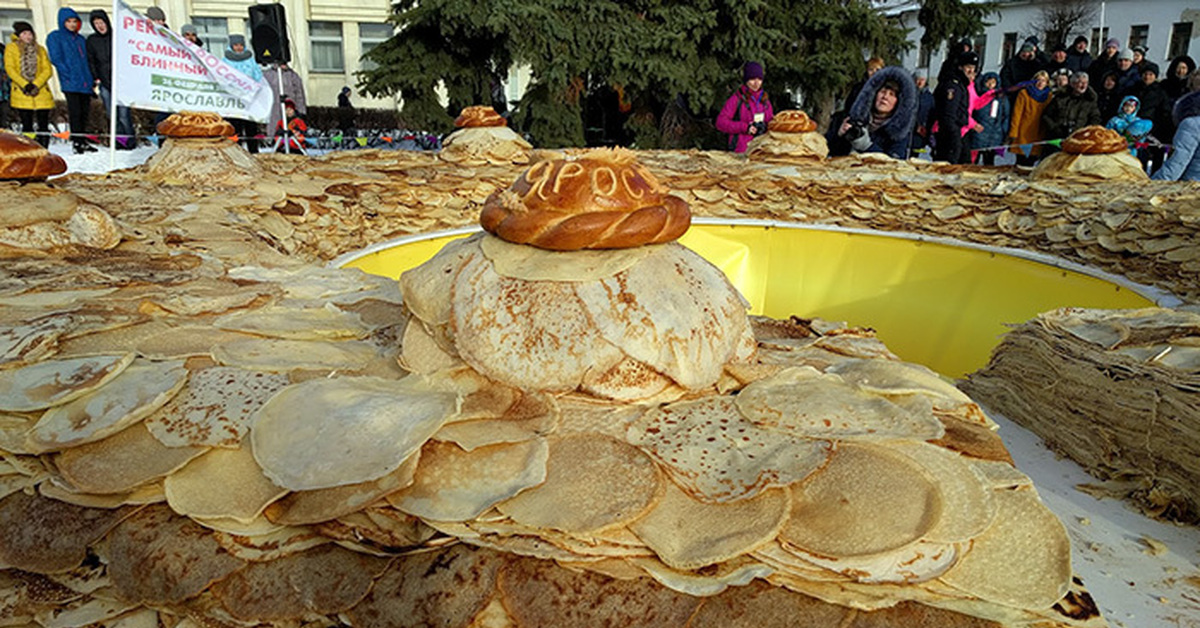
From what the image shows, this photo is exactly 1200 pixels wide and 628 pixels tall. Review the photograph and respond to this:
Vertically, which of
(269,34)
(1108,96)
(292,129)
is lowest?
(292,129)

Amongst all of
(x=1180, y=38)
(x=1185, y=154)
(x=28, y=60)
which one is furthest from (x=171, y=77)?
(x=1180, y=38)

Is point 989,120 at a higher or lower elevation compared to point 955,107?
lower

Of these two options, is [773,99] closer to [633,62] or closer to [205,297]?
[633,62]

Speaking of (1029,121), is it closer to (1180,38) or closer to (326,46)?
(326,46)

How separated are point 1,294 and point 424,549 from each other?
5.28 feet

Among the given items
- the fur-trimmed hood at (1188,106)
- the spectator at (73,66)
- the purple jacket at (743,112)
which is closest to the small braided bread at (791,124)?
the purple jacket at (743,112)

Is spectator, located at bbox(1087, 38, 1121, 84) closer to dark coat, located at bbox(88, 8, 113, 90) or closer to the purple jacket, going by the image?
the purple jacket

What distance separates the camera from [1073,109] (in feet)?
22.7

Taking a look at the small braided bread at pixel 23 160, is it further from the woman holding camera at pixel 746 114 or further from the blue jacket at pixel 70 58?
the blue jacket at pixel 70 58

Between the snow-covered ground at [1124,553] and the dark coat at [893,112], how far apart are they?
435cm

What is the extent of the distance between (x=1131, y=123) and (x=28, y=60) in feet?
34.9

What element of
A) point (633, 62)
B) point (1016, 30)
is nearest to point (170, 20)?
A: point (633, 62)

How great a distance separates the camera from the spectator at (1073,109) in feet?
22.5

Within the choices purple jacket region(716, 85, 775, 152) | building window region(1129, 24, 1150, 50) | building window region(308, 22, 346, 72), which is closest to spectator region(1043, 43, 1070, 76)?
purple jacket region(716, 85, 775, 152)
